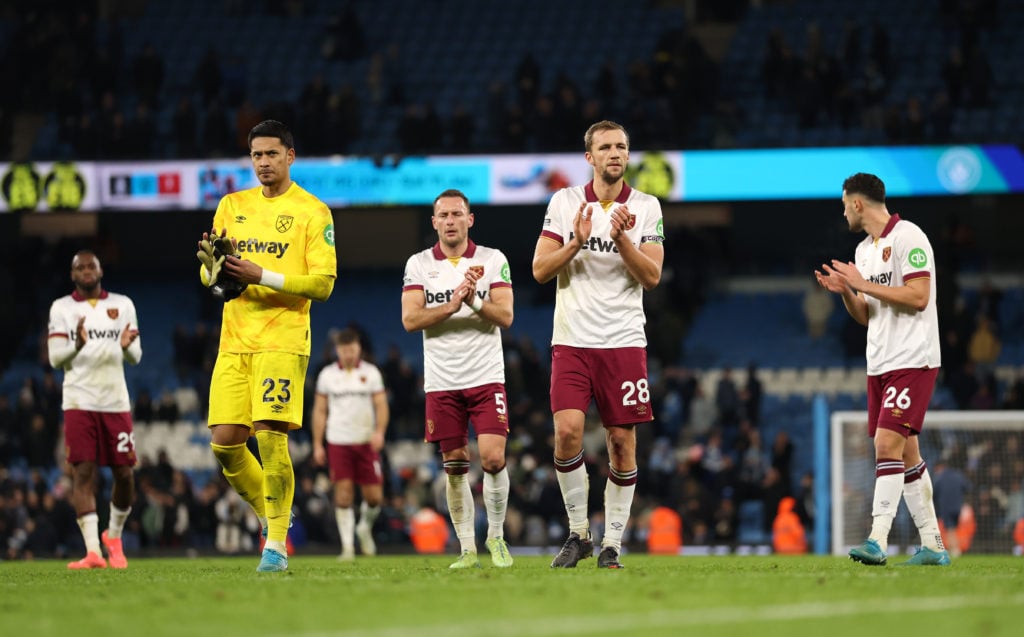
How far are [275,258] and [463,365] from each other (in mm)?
1649

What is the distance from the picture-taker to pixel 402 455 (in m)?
25.3

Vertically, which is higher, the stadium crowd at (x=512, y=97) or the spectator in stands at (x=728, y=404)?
the stadium crowd at (x=512, y=97)

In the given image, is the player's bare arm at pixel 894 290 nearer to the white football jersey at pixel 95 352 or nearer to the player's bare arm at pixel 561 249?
the player's bare arm at pixel 561 249

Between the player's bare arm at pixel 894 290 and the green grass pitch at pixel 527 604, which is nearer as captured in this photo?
the green grass pitch at pixel 527 604

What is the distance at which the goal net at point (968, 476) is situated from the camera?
18.4m

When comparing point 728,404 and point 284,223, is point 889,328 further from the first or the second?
point 728,404

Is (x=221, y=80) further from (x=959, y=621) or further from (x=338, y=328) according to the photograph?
(x=959, y=621)

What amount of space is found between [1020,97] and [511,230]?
10409 mm

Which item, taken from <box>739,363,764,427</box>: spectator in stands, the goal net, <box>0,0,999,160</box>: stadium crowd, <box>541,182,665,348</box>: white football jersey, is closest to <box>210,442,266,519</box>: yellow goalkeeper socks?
<box>541,182,665,348</box>: white football jersey

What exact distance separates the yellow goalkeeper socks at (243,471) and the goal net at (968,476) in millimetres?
10004

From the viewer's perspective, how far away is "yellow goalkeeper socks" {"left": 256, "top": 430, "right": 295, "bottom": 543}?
→ 9.11 metres

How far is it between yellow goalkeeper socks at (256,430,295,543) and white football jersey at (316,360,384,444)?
6989mm

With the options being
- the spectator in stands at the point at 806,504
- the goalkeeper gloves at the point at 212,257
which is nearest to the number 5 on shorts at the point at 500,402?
the goalkeeper gloves at the point at 212,257

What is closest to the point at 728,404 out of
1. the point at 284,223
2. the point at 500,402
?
the point at 500,402
